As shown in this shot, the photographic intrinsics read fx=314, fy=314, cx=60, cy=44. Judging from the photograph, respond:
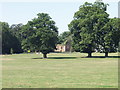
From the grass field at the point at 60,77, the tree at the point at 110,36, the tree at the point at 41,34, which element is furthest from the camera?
the tree at the point at 41,34

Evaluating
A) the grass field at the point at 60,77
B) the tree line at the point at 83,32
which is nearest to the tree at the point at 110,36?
the tree line at the point at 83,32

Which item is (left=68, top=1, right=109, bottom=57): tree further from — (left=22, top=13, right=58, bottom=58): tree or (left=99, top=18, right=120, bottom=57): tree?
(left=22, top=13, right=58, bottom=58): tree

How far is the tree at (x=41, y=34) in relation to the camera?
265 feet

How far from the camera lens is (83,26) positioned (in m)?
84.4

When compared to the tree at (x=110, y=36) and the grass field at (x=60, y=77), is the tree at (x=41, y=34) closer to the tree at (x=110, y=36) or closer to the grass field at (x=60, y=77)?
the tree at (x=110, y=36)

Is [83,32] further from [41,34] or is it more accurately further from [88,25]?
[41,34]

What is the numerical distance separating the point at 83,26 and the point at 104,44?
7493 mm

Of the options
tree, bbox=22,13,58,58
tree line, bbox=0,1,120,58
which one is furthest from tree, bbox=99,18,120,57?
tree, bbox=22,13,58,58

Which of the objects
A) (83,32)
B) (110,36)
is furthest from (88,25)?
(110,36)

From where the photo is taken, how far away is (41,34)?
266ft

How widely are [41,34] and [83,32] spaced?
438 inches

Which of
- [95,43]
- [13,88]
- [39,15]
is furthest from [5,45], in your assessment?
[13,88]

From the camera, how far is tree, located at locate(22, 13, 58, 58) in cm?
8069

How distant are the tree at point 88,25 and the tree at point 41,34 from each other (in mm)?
5780
